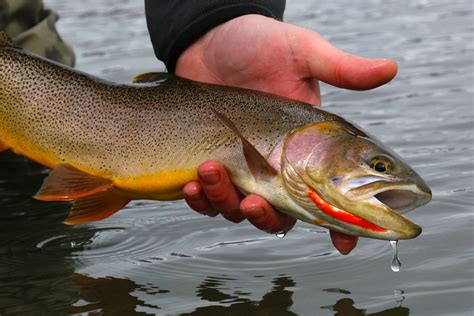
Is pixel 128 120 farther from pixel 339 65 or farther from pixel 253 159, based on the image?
pixel 339 65

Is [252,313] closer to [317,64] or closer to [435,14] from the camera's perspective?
[317,64]

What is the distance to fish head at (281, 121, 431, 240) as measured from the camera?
3.41 m

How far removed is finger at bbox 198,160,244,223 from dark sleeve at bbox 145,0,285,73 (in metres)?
1.10

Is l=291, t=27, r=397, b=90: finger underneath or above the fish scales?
above

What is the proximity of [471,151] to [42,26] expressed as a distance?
10.2ft

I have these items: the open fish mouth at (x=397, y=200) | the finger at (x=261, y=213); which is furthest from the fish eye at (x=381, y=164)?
the finger at (x=261, y=213)

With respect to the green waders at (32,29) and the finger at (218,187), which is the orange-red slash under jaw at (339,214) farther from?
the green waders at (32,29)

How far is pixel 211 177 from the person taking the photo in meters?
3.61

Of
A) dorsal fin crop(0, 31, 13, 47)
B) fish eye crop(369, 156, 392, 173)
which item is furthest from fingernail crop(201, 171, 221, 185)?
dorsal fin crop(0, 31, 13, 47)

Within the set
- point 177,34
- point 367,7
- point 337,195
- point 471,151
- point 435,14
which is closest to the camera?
point 337,195

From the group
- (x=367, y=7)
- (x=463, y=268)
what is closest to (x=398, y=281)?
(x=463, y=268)

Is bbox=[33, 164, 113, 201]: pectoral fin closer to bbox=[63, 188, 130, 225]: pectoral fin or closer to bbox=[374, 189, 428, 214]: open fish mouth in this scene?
bbox=[63, 188, 130, 225]: pectoral fin

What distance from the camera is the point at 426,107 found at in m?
6.77

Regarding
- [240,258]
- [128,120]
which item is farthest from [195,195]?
[240,258]
